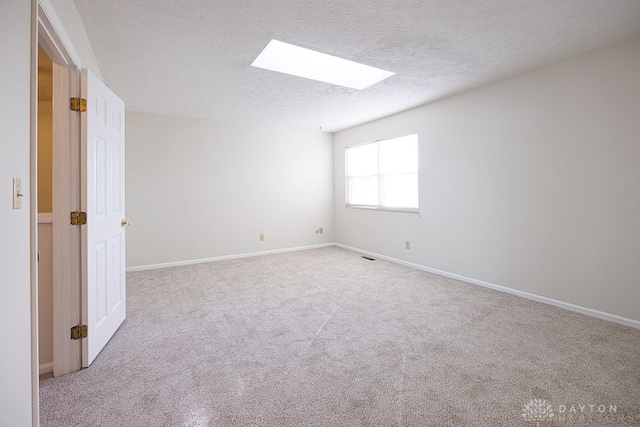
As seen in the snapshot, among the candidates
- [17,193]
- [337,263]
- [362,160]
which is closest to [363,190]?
[362,160]

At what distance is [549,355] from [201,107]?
4.96 meters

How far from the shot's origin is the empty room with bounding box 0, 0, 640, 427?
162 centimetres

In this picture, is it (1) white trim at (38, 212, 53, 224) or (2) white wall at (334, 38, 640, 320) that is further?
(2) white wall at (334, 38, 640, 320)

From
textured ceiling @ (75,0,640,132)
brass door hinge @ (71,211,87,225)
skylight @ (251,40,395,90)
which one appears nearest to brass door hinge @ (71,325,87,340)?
brass door hinge @ (71,211,87,225)

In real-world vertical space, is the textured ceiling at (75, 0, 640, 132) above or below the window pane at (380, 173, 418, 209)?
above

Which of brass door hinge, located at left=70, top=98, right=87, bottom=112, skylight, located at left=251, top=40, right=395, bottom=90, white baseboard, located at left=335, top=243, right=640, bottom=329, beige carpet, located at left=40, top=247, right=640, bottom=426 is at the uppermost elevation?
skylight, located at left=251, top=40, right=395, bottom=90

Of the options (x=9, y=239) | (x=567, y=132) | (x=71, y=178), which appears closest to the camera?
(x=9, y=239)

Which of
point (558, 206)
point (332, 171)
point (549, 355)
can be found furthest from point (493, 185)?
point (332, 171)

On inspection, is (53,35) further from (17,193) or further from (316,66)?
(316,66)

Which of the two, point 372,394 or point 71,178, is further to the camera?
point 71,178

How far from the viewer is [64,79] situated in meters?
1.96

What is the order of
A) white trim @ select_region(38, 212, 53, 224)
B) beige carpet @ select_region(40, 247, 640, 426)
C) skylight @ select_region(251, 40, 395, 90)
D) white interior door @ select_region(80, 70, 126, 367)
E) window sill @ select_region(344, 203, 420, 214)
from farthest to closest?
1. window sill @ select_region(344, 203, 420, 214)
2. skylight @ select_region(251, 40, 395, 90)
3. white interior door @ select_region(80, 70, 126, 367)
4. white trim @ select_region(38, 212, 53, 224)
5. beige carpet @ select_region(40, 247, 640, 426)

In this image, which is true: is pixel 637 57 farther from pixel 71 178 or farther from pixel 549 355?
pixel 71 178

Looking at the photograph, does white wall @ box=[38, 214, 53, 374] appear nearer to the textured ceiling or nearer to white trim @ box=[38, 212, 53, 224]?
white trim @ box=[38, 212, 53, 224]
